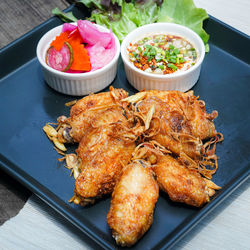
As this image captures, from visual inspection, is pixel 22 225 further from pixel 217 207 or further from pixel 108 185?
pixel 217 207

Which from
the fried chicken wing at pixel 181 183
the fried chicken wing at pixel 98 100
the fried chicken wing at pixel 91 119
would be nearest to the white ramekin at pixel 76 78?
the fried chicken wing at pixel 98 100

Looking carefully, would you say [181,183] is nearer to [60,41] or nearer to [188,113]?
[188,113]

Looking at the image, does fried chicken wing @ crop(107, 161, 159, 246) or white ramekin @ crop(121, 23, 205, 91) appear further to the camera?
white ramekin @ crop(121, 23, 205, 91)

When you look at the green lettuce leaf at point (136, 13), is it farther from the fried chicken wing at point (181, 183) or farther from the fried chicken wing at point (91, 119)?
the fried chicken wing at point (181, 183)

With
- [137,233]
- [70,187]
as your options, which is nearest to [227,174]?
Result: [137,233]

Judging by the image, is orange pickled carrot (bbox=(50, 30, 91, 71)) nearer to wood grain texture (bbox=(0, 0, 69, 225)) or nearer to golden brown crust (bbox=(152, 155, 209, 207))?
wood grain texture (bbox=(0, 0, 69, 225))

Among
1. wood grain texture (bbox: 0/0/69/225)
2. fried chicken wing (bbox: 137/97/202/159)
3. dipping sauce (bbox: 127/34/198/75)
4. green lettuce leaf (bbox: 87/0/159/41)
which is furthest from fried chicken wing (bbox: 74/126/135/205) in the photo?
wood grain texture (bbox: 0/0/69/225)
